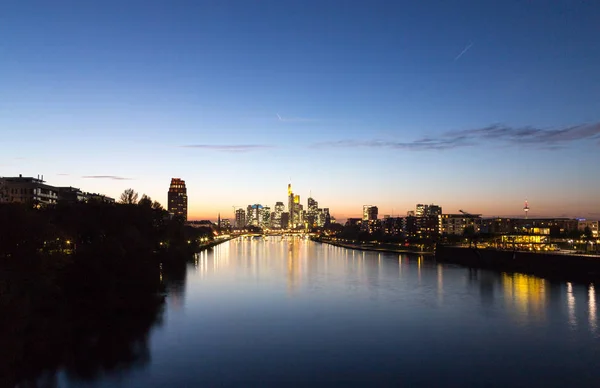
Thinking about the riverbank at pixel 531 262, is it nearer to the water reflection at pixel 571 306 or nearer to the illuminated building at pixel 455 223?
the water reflection at pixel 571 306

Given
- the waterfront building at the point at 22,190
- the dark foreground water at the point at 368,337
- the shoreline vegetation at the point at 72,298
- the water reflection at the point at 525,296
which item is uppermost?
the waterfront building at the point at 22,190

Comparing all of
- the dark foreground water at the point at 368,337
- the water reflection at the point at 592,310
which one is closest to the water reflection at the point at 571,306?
the dark foreground water at the point at 368,337

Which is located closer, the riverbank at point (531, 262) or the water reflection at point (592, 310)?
the water reflection at point (592, 310)

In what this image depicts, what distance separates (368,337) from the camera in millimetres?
25328

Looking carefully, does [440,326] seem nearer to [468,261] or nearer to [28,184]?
[468,261]

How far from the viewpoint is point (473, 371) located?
1970 centimetres

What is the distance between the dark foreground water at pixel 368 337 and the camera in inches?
746

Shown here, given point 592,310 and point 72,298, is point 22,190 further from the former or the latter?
point 592,310

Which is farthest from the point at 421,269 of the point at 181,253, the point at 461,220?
the point at 461,220

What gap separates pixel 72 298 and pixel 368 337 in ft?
60.9

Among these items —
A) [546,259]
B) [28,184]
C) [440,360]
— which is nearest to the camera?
[440,360]

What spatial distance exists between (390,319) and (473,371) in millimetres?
10400

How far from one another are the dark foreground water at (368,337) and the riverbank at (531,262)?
7772 mm

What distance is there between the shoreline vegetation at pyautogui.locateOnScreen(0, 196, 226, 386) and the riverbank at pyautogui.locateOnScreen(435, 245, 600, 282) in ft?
145
